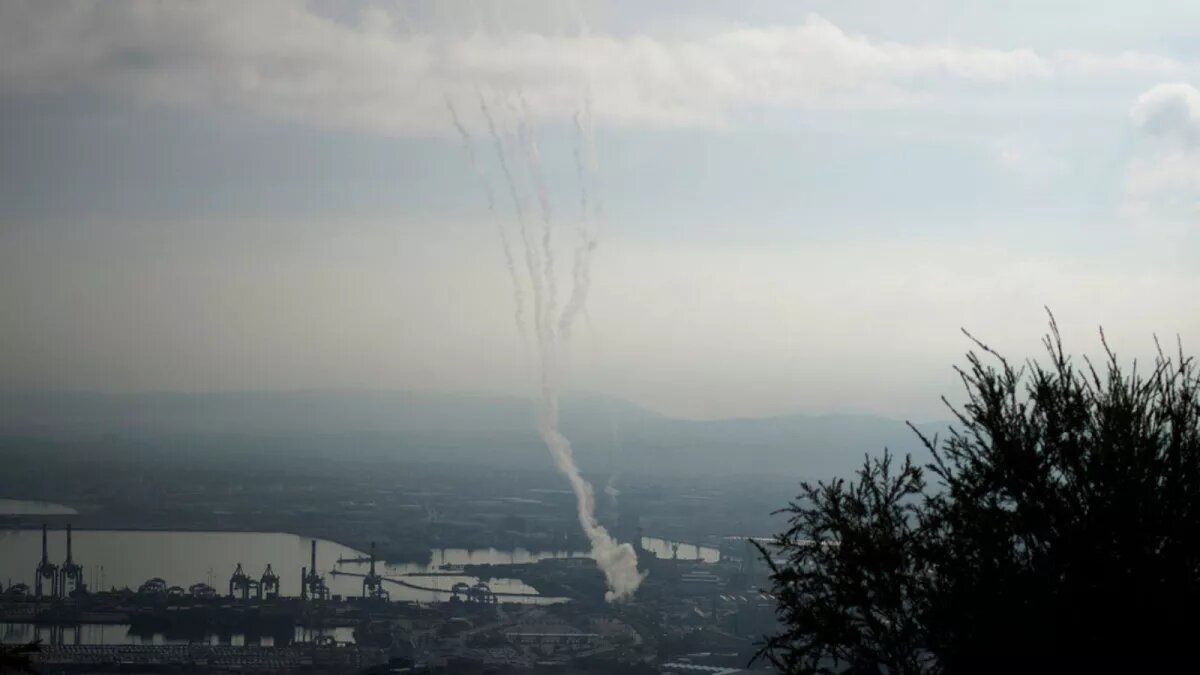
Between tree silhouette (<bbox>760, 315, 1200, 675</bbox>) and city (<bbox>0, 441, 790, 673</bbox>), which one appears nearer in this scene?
tree silhouette (<bbox>760, 315, 1200, 675</bbox>)

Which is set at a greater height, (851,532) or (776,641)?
(851,532)

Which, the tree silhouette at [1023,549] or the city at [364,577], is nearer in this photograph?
the tree silhouette at [1023,549]

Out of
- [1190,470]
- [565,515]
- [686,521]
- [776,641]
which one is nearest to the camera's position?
[1190,470]

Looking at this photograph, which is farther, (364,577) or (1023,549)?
(364,577)

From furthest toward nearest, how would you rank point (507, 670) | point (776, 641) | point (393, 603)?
point (393, 603) < point (507, 670) < point (776, 641)

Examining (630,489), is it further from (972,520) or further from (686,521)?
(972,520)

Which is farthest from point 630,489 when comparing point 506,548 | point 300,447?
point 300,447

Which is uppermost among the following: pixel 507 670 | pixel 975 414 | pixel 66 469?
pixel 66 469

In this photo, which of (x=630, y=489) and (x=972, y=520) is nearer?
(x=972, y=520)
